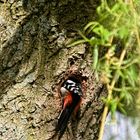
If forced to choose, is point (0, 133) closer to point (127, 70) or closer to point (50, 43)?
point (50, 43)

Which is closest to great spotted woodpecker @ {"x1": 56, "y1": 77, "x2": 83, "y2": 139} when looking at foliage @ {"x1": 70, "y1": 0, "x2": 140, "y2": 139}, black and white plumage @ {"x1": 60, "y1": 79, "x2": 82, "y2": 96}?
black and white plumage @ {"x1": 60, "y1": 79, "x2": 82, "y2": 96}

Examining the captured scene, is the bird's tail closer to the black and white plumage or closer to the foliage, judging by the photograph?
the black and white plumage

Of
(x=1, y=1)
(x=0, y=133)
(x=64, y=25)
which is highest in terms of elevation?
(x=1, y=1)

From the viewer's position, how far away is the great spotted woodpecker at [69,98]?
1.62 metres

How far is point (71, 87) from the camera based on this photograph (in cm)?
162

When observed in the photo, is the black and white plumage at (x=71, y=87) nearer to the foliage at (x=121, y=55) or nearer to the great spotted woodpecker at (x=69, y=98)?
the great spotted woodpecker at (x=69, y=98)

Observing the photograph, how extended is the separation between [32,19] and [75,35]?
0.41ft

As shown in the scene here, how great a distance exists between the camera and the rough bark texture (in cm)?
164

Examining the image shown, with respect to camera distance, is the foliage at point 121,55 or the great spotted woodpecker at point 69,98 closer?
the foliage at point 121,55

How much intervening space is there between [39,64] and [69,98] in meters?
0.13

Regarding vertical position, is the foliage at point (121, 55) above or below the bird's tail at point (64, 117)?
above

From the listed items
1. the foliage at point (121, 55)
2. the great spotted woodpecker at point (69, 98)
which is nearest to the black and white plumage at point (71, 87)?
the great spotted woodpecker at point (69, 98)

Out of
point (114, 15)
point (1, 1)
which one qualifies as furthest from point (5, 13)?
point (114, 15)

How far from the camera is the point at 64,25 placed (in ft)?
5.40
